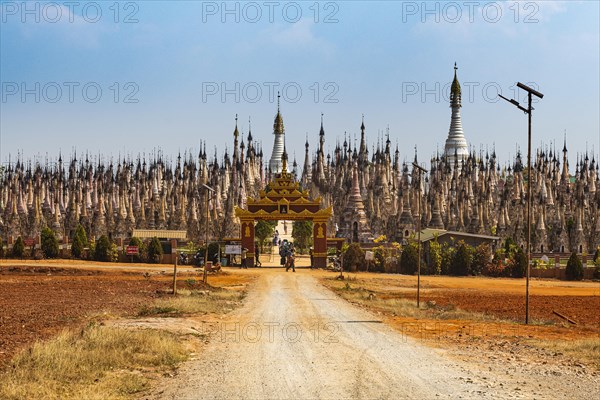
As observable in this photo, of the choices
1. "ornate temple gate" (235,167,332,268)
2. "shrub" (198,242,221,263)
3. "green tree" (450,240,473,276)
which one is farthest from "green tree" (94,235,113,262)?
"green tree" (450,240,473,276)

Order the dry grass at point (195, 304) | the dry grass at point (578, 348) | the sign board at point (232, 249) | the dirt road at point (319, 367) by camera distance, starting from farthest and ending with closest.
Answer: the sign board at point (232, 249), the dry grass at point (195, 304), the dry grass at point (578, 348), the dirt road at point (319, 367)

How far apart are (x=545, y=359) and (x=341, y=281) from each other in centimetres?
2836

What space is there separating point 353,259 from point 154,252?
16.3 metres

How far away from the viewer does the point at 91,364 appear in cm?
1424

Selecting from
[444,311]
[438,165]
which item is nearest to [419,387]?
[444,311]

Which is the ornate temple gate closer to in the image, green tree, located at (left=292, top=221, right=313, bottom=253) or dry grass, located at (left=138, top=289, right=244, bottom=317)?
dry grass, located at (left=138, top=289, right=244, bottom=317)

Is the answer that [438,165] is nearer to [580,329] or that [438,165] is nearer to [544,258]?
[544,258]

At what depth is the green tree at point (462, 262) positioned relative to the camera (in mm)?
56031

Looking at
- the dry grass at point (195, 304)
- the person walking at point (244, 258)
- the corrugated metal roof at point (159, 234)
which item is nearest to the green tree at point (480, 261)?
the person walking at point (244, 258)

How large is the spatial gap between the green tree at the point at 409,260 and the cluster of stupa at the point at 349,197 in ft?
45.9

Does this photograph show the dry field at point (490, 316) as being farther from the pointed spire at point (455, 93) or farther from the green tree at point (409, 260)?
the pointed spire at point (455, 93)

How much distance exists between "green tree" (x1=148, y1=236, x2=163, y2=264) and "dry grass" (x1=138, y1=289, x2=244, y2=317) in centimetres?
2854

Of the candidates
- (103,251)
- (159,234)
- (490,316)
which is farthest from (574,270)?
(159,234)

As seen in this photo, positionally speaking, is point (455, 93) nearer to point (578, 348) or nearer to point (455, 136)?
point (455, 136)
